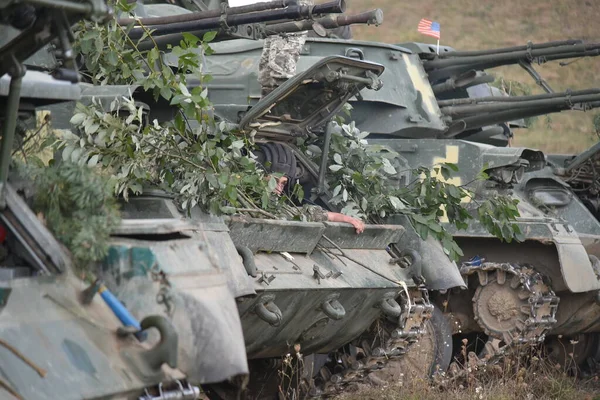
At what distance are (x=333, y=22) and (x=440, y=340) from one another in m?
3.62

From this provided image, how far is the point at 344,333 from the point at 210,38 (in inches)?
99.4

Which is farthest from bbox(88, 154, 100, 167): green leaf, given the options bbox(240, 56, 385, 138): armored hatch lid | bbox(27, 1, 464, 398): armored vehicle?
bbox(240, 56, 385, 138): armored hatch lid

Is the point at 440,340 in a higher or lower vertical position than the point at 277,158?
lower

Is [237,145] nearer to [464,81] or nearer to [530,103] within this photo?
[530,103]

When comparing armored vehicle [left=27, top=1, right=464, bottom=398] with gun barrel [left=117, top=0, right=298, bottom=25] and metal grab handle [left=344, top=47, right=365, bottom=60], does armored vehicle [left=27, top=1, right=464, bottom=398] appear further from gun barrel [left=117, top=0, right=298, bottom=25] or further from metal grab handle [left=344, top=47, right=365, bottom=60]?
metal grab handle [left=344, top=47, right=365, bottom=60]

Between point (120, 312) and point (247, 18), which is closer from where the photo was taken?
point (120, 312)

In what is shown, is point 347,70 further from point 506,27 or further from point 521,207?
point 506,27

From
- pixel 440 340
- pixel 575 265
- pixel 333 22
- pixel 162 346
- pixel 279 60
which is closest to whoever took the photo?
pixel 162 346

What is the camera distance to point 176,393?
15.9 ft

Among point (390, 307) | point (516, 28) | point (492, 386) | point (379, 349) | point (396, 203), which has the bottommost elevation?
point (516, 28)

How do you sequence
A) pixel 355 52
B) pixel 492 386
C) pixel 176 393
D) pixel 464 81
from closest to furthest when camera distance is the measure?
pixel 176 393 < pixel 492 386 < pixel 355 52 < pixel 464 81

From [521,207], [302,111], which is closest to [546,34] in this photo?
[521,207]

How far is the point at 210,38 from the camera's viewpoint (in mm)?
7672

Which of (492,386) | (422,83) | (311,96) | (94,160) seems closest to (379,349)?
(492,386)
